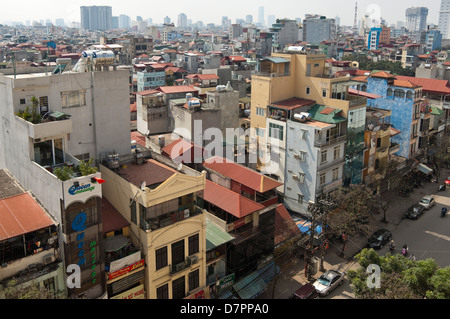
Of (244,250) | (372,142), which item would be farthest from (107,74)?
(372,142)

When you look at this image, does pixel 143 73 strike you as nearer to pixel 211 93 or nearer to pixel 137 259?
pixel 211 93

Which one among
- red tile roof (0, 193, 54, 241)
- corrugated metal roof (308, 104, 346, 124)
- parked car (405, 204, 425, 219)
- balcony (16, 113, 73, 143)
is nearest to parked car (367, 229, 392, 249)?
parked car (405, 204, 425, 219)

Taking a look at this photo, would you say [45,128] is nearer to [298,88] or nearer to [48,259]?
[48,259]

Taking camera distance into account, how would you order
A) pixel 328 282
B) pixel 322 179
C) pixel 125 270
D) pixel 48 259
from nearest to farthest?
pixel 48 259, pixel 125 270, pixel 328 282, pixel 322 179

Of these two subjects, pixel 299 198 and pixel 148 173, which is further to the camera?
pixel 299 198

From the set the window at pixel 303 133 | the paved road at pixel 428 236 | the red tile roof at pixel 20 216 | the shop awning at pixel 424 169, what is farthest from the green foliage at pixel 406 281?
the shop awning at pixel 424 169

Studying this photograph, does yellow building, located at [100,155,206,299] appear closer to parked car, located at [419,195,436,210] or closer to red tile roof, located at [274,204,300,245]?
red tile roof, located at [274,204,300,245]

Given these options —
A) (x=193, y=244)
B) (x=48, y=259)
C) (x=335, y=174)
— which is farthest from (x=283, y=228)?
(x=48, y=259)
